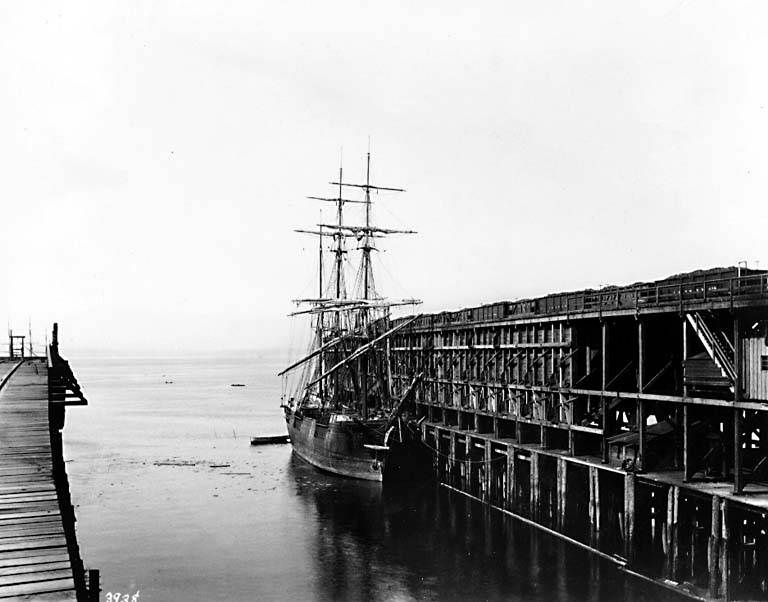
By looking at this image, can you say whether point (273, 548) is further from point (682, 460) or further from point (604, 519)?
point (682, 460)

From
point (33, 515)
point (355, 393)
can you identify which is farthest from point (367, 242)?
point (33, 515)

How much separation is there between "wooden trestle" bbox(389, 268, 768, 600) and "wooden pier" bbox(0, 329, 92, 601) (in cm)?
2137

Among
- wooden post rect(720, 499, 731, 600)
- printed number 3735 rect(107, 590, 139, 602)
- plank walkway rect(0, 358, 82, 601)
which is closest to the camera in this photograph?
plank walkway rect(0, 358, 82, 601)

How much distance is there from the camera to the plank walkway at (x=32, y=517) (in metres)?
10.0

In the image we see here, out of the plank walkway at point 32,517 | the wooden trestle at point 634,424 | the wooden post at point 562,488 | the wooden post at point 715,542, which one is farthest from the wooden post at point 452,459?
the plank walkway at point 32,517

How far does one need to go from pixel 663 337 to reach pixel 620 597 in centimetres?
1324

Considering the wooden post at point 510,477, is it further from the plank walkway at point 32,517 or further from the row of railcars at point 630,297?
the plank walkway at point 32,517

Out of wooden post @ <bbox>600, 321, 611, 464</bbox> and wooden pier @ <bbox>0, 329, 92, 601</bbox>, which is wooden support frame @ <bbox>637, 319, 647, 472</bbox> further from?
wooden pier @ <bbox>0, 329, 92, 601</bbox>

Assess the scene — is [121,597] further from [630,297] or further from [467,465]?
[630,297]

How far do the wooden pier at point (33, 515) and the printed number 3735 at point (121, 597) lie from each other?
24.7 ft

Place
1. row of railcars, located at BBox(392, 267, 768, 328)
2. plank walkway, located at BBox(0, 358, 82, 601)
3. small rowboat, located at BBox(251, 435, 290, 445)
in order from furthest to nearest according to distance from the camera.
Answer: small rowboat, located at BBox(251, 435, 290, 445)
row of railcars, located at BBox(392, 267, 768, 328)
plank walkway, located at BBox(0, 358, 82, 601)

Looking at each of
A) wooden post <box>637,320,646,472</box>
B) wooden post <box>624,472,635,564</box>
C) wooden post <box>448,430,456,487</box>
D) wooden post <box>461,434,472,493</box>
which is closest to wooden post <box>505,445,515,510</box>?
wooden post <box>461,434,472,493</box>

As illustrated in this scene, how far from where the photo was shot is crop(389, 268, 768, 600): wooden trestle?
87.9ft

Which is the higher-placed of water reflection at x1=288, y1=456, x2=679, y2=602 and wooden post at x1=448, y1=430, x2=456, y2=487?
wooden post at x1=448, y1=430, x2=456, y2=487
